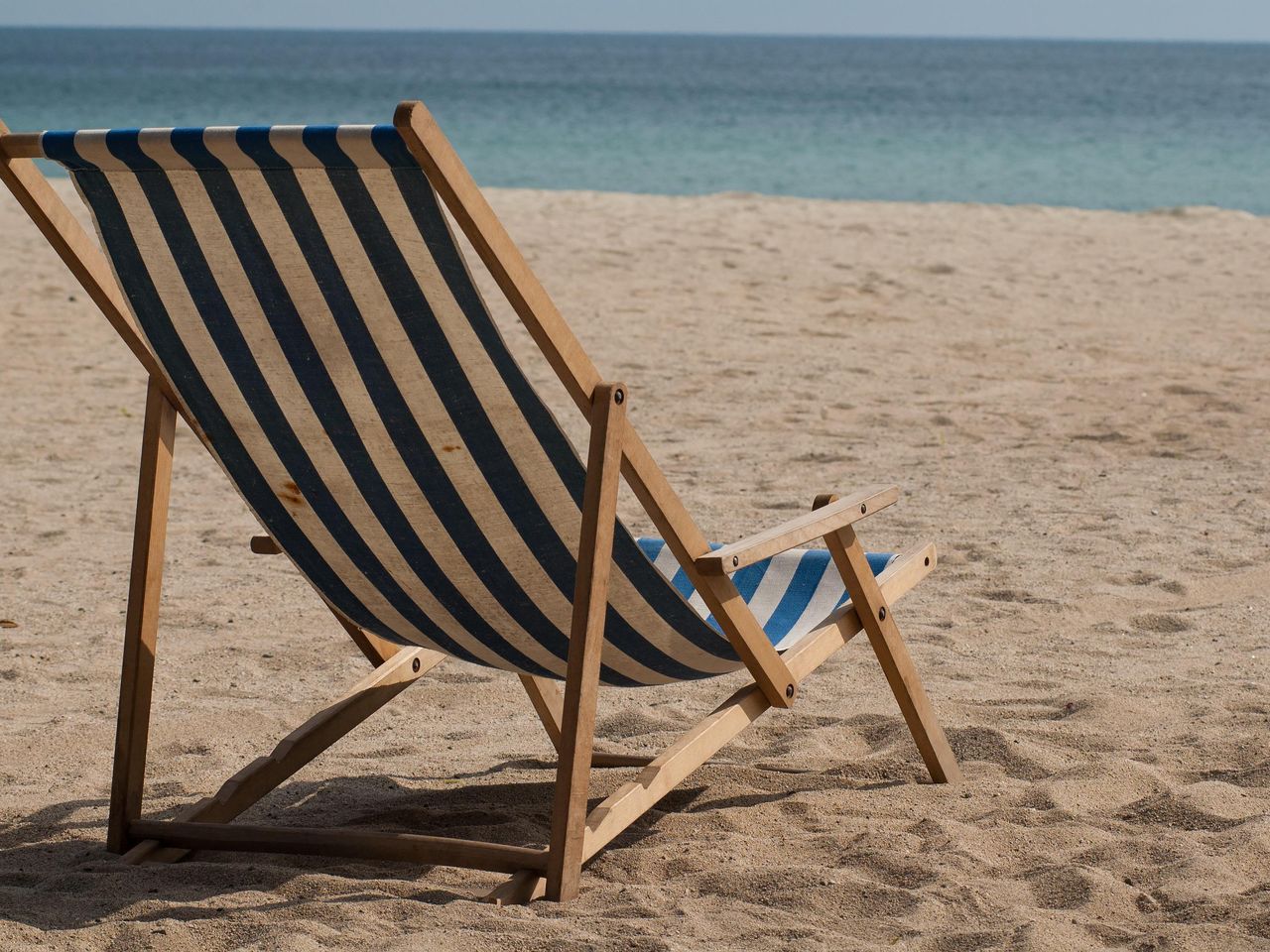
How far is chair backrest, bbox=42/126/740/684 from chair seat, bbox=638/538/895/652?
33cm

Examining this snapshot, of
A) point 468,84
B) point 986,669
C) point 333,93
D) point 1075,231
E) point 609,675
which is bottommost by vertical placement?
point 609,675

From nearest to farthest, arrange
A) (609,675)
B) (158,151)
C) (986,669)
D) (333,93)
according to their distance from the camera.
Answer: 1. (158,151)
2. (609,675)
3. (986,669)
4. (333,93)

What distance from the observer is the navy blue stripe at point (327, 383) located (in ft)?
7.24

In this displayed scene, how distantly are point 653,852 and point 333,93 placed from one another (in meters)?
55.1

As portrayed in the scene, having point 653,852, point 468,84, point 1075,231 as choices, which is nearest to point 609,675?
point 653,852

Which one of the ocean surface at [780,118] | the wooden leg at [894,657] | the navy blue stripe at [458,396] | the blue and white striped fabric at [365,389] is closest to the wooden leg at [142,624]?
the blue and white striped fabric at [365,389]

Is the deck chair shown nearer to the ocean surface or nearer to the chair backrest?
the chair backrest

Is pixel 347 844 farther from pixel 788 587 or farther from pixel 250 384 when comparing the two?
pixel 788 587

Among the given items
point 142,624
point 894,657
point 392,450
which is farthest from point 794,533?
point 142,624

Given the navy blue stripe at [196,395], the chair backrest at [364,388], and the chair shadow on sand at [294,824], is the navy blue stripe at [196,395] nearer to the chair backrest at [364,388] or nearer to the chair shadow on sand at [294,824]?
the chair backrest at [364,388]

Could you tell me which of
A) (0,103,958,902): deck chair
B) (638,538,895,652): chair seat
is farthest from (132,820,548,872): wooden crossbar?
(638,538,895,652): chair seat

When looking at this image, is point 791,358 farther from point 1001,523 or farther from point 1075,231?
point 1075,231

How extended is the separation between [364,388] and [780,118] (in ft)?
124

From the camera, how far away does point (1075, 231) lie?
12.0 m
